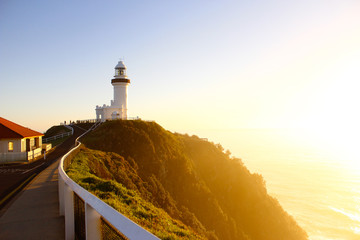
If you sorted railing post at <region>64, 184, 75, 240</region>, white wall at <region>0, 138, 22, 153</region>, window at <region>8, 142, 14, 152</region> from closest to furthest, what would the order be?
railing post at <region>64, 184, 75, 240</region> < white wall at <region>0, 138, 22, 153</region> < window at <region>8, 142, 14, 152</region>

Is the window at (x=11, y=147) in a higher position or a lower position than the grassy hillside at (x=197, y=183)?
higher

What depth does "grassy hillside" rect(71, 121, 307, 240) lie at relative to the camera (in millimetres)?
30812

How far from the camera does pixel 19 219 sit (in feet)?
24.0

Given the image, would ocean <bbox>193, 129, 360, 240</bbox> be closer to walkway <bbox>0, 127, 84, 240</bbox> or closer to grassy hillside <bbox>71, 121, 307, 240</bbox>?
grassy hillside <bbox>71, 121, 307, 240</bbox>

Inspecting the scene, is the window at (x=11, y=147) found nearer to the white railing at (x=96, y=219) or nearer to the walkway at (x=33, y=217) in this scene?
the walkway at (x=33, y=217)

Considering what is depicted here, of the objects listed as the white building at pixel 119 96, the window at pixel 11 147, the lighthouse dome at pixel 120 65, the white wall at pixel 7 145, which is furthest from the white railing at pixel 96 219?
the lighthouse dome at pixel 120 65

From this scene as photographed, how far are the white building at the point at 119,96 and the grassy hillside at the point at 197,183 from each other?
13457mm

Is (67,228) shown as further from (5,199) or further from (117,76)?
(117,76)

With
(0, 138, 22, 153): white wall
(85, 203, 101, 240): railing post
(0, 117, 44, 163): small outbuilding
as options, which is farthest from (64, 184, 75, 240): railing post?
(0, 138, 22, 153): white wall

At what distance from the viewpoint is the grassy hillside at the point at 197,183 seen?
30812mm

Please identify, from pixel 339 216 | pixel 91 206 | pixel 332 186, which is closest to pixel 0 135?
pixel 91 206

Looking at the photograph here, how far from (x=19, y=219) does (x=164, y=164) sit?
93.0 feet

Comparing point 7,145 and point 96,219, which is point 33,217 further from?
point 7,145

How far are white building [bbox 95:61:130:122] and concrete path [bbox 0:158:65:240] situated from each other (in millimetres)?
43478
